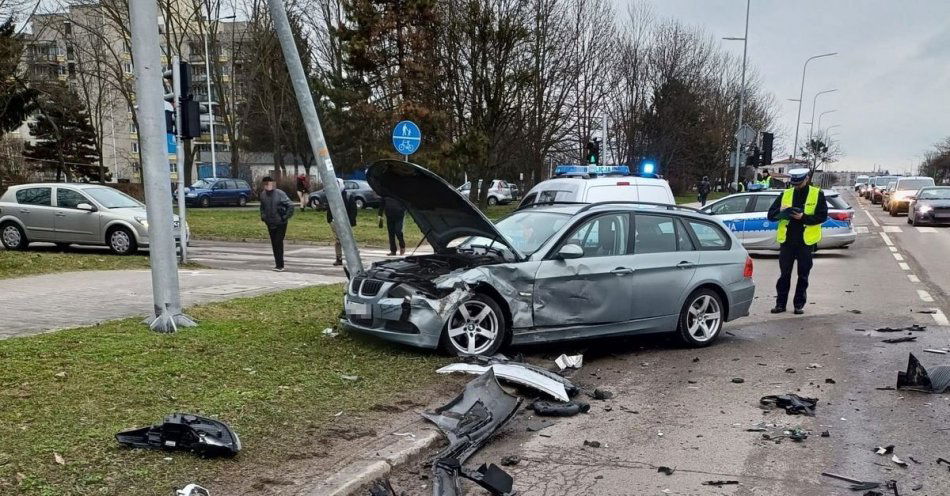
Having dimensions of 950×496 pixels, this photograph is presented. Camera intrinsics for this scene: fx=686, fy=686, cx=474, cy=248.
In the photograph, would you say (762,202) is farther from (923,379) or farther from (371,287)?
(371,287)

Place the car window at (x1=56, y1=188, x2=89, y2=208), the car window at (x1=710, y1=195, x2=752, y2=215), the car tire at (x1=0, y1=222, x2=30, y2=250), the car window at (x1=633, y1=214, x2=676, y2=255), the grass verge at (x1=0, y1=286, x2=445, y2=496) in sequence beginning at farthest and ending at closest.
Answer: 1. the car window at (x1=710, y1=195, x2=752, y2=215)
2. the car tire at (x1=0, y1=222, x2=30, y2=250)
3. the car window at (x1=56, y1=188, x2=89, y2=208)
4. the car window at (x1=633, y1=214, x2=676, y2=255)
5. the grass verge at (x1=0, y1=286, x2=445, y2=496)

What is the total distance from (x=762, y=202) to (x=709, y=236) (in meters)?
10.4

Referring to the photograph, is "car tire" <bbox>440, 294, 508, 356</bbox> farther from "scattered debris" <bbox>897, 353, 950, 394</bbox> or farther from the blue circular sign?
the blue circular sign

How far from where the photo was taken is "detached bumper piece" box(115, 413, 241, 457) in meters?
3.98

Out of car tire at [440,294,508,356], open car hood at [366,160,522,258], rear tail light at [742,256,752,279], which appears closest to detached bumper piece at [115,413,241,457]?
car tire at [440,294,508,356]

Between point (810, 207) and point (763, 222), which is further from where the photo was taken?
point (763, 222)

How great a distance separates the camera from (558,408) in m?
5.31

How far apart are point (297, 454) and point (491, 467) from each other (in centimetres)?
121

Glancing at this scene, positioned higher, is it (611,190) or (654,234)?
(611,190)

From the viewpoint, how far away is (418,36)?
1091 inches

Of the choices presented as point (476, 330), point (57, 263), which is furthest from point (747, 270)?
point (57, 263)

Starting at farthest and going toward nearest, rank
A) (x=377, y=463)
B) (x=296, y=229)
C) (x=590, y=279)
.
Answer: (x=296, y=229) < (x=590, y=279) < (x=377, y=463)

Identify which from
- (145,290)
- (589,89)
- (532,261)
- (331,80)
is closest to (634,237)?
(532,261)

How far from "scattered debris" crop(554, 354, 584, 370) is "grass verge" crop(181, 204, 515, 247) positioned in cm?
1253
